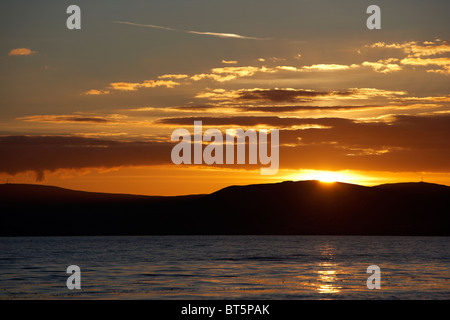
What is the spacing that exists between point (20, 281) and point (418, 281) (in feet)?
120

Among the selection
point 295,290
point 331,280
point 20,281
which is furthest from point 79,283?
point 331,280

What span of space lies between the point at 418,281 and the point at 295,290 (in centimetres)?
1473

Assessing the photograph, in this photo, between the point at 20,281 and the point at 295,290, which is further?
the point at 20,281

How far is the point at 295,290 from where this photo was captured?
52.8 meters

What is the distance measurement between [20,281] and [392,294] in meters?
33.0
